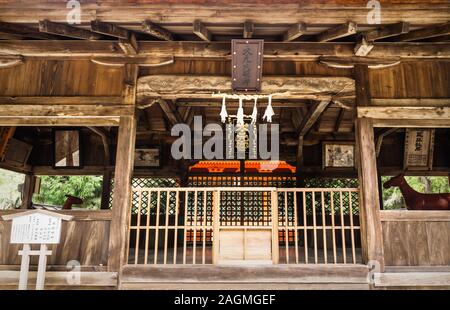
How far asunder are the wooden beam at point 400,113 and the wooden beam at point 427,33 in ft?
3.84

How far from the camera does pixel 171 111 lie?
8.09 metres

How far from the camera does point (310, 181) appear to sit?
10539 mm

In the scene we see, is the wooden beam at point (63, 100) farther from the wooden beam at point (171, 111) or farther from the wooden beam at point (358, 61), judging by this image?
the wooden beam at point (358, 61)

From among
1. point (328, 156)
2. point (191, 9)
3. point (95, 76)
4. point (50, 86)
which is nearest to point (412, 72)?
point (191, 9)

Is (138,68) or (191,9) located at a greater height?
(191,9)

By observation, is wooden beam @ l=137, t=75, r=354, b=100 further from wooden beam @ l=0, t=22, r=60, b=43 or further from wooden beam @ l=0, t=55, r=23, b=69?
wooden beam @ l=0, t=55, r=23, b=69

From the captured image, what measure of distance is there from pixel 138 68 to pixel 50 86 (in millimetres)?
1595

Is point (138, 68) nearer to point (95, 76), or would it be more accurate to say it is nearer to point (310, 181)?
point (95, 76)

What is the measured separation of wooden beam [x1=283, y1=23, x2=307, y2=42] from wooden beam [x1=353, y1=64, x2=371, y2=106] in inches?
55.2

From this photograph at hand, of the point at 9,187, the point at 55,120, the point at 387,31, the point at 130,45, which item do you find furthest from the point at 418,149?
the point at 9,187

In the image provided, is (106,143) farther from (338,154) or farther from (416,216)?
(416,216)

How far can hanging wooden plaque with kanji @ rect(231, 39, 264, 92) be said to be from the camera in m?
5.22

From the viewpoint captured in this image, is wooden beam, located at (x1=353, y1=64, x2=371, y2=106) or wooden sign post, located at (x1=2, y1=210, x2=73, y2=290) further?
wooden beam, located at (x1=353, y1=64, x2=371, y2=106)

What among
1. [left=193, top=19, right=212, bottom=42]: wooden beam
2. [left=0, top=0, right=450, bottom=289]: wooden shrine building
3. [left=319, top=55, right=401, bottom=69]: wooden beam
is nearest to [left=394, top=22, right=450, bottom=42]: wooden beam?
[left=0, top=0, right=450, bottom=289]: wooden shrine building
